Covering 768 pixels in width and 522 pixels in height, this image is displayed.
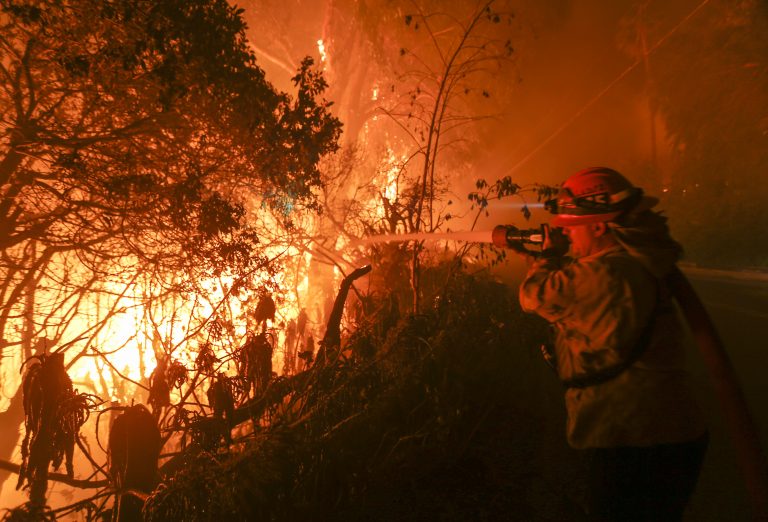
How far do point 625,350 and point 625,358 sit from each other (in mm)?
36

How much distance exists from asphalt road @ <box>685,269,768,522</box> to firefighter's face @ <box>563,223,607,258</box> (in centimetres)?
150

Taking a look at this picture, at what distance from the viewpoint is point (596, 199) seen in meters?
1.72

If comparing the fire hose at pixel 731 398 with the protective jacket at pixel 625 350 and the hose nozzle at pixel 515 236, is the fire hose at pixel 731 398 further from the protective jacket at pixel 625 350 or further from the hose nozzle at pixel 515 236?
the hose nozzle at pixel 515 236

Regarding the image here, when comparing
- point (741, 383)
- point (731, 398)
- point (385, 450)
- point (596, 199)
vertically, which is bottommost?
point (385, 450)

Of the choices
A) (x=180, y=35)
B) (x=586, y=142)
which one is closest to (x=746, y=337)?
(x=180, y=35)

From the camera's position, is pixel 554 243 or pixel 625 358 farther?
pixel 554 243

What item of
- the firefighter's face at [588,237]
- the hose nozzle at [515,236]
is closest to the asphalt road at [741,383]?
the firefighter's face at [588,237]

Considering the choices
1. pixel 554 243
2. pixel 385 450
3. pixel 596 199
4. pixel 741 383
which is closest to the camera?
pixel 596 199

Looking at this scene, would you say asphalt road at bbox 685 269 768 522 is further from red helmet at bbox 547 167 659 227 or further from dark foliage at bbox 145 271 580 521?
red helmet at bbox 547 167 659 227

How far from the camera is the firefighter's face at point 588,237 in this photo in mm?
1775

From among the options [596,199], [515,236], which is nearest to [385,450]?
[515,236]

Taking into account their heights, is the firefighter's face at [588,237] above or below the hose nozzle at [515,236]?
below

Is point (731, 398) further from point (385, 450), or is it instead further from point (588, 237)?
point (385, 450)

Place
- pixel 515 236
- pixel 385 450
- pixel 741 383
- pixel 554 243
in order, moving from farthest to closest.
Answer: pixel 741 383, pixel 385 450, pixel 515 236, pixel 554 243
